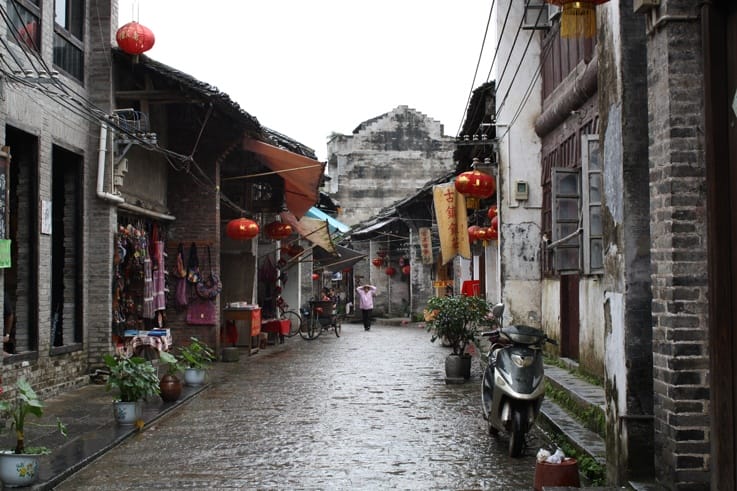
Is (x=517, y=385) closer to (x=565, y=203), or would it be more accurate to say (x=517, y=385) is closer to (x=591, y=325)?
(x=591, y=325)

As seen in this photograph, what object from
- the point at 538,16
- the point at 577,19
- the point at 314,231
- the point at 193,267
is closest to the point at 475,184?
the point at 538,16

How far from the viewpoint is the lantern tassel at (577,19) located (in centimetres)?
608

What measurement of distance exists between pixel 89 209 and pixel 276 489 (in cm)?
779

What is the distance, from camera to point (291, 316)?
28000mm

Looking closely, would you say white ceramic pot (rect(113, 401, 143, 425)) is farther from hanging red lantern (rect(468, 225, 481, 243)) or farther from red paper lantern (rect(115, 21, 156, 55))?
hanging red lantern (rect(468, 225, 481, 243))

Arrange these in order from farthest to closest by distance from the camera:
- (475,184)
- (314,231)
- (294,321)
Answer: (294,321), (314,231), (475,184)

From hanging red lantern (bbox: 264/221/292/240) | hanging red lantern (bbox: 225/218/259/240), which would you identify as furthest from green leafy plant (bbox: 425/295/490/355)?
hanging red lantern (bbox: 264/221/292/240)

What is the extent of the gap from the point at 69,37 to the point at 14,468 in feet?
26.6

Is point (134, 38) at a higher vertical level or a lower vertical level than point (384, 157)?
lower

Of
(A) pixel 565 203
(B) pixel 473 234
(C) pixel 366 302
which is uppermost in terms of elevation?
(B) pixel 473 234

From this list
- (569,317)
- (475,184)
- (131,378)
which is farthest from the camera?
(475,184)

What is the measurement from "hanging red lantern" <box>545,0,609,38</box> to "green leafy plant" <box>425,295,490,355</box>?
810 centimetres

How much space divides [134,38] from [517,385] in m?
8.36

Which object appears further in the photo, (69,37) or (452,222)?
(452,222)
